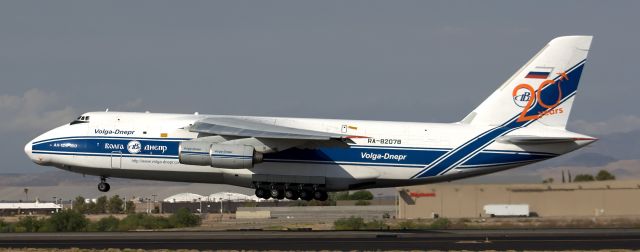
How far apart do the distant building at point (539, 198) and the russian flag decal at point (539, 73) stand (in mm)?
11456

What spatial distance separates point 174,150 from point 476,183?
1843 centimetres

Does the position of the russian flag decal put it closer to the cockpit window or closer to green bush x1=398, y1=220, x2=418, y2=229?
green bush x1=398, y1=220, x2=418, y2=229

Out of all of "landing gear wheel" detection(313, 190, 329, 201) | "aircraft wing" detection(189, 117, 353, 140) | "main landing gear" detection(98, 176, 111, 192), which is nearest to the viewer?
"aircraft wing" detection(189, 117, 353, 140)

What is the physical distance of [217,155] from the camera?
39.6 metres

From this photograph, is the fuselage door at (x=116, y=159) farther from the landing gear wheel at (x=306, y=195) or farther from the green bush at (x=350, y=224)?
the green bush at (x=350, y=224)

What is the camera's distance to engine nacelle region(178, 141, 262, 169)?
3966cm

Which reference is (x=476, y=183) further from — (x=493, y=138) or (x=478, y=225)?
(x=493, y=138)

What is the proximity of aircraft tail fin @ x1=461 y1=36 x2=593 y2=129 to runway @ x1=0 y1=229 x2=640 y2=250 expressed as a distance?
4.50 m

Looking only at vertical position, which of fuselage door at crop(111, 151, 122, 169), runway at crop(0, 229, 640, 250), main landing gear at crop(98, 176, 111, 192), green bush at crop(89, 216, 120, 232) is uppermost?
fuselage door at crop(111, 151, 122, 169)

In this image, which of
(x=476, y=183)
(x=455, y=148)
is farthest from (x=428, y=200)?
(x=455, y=148)

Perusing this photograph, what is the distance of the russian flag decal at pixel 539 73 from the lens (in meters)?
41.5

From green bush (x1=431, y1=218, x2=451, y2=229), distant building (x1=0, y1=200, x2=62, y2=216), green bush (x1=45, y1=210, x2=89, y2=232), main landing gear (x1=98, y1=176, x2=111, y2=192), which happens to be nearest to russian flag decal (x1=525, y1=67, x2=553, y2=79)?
green bush (x1=431, y1=218, x2=451, y2=229)

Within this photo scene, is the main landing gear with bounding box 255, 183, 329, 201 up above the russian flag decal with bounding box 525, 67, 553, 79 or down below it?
below

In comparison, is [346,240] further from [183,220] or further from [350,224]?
[183,220]
